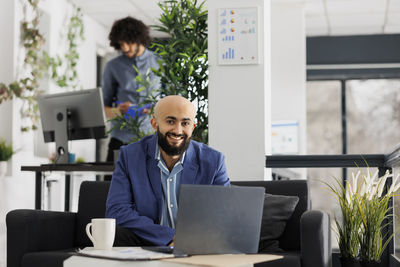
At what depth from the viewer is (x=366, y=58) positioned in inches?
366

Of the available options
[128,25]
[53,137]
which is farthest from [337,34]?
[53,137]

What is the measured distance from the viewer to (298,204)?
10.4 ft

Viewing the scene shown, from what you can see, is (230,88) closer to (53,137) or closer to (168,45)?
(168,45)

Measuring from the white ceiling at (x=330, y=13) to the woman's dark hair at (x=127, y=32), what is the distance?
7.24ft

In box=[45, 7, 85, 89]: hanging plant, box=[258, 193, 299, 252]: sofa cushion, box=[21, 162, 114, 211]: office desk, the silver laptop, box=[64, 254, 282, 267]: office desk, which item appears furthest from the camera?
box=[45, 7, 85, 89]: hanging plant

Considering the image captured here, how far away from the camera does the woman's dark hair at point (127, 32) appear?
527 centimetres

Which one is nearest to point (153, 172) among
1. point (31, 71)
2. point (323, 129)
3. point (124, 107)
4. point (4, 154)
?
point (124, 107)

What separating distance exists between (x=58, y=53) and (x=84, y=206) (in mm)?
4253

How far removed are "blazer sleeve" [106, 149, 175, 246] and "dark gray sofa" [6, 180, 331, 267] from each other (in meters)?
0.36

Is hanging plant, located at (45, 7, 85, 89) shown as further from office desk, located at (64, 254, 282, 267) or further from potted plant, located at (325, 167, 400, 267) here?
office desk, located at (64, 254, 282, 267)

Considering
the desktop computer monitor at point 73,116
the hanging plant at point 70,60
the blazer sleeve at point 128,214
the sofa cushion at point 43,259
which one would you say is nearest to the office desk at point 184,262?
the blazer sleeve at point 128,214

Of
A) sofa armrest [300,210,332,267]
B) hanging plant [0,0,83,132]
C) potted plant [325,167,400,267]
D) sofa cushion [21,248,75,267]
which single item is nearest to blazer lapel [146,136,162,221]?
sofa cushion [21,248,75,267]

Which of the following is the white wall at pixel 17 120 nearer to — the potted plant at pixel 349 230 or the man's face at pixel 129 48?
the man's face at pixel 129 48

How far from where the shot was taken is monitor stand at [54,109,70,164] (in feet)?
15.7
